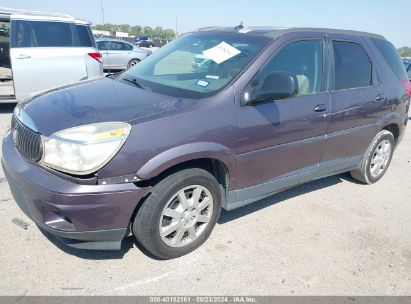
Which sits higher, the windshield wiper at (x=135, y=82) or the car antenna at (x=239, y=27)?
the car antenna at (x=239, y=27)

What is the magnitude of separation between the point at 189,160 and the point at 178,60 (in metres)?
1.43

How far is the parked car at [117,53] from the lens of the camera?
47.6 ft

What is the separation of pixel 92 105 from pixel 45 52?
14.7 ft

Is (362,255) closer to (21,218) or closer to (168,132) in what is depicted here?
(168,132)

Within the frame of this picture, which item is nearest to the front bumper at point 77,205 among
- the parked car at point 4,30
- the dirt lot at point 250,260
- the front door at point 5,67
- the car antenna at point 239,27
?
the dirt lot at point 250,260

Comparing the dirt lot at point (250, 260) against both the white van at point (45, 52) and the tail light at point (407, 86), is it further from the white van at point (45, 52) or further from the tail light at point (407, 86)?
the white van at point (45, 52)

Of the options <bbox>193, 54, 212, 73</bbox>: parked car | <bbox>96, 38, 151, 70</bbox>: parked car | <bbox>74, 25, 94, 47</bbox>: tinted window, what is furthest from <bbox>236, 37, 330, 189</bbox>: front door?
<bbox>96, 38, 151, 70</bbox>: parked car

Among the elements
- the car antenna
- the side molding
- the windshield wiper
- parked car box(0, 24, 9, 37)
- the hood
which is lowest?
the side molding

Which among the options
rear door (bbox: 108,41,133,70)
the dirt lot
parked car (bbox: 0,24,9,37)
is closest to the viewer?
the dirt lot

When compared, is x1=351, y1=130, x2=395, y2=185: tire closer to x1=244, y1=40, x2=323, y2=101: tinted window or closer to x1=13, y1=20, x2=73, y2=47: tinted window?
x1=244, y1=40, x2=323, y2=101: tinted window

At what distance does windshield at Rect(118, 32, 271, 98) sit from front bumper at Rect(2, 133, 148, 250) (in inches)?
39.1

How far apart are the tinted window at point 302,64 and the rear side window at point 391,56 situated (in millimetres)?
1299

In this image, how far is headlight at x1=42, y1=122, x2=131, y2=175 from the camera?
2.34m

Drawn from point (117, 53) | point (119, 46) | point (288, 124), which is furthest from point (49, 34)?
point (119, 46)
